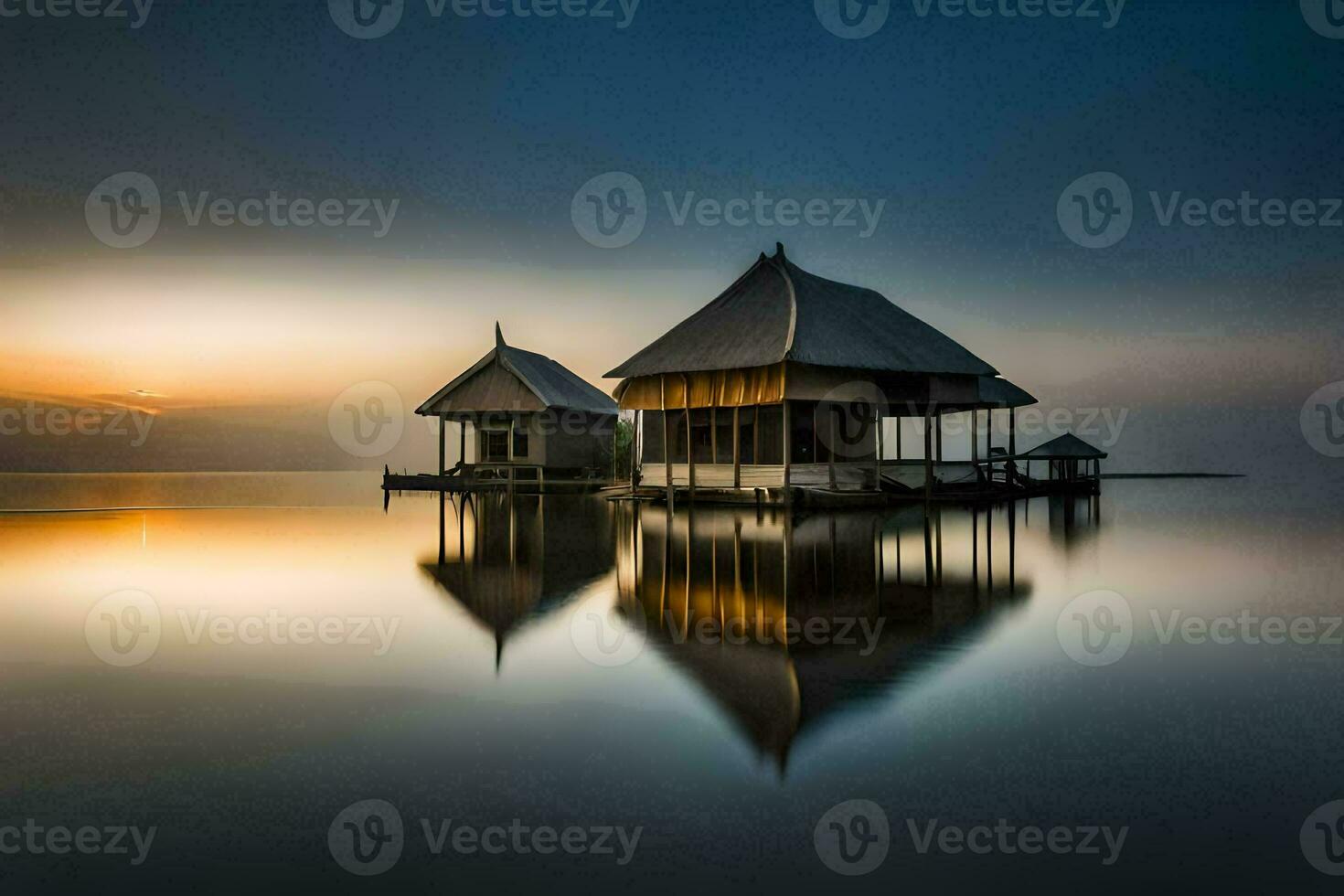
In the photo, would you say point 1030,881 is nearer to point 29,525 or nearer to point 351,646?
point 351,646

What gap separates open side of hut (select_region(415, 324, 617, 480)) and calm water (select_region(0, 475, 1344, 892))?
1064 inches

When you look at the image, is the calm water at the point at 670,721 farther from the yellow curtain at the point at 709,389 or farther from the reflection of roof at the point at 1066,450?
the reflection of roof at the point at 1066,450

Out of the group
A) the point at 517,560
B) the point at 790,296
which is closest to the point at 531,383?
Result: the point at 790,296

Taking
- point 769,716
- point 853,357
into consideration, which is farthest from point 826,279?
point 769,716

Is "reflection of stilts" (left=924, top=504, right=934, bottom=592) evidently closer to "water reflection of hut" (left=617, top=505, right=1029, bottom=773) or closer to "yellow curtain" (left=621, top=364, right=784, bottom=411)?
"water reflection of hut" (left=617, top=505, right=1029, bottom=773)

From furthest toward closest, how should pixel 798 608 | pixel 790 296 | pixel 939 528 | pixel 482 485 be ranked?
pixel 482 485, pixel 790 296, pixel 939 528, pixel 798 608

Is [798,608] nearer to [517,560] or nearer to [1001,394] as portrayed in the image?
[517,560]

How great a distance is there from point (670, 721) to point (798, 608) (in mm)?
4048

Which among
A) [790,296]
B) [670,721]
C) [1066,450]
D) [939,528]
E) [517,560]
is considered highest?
[790,296]

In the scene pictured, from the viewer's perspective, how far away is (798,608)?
29.5 ft

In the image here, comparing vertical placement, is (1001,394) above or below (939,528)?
above

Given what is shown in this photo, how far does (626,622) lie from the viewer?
8352mm

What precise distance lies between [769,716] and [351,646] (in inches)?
162

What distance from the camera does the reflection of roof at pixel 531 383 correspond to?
38562 mm
